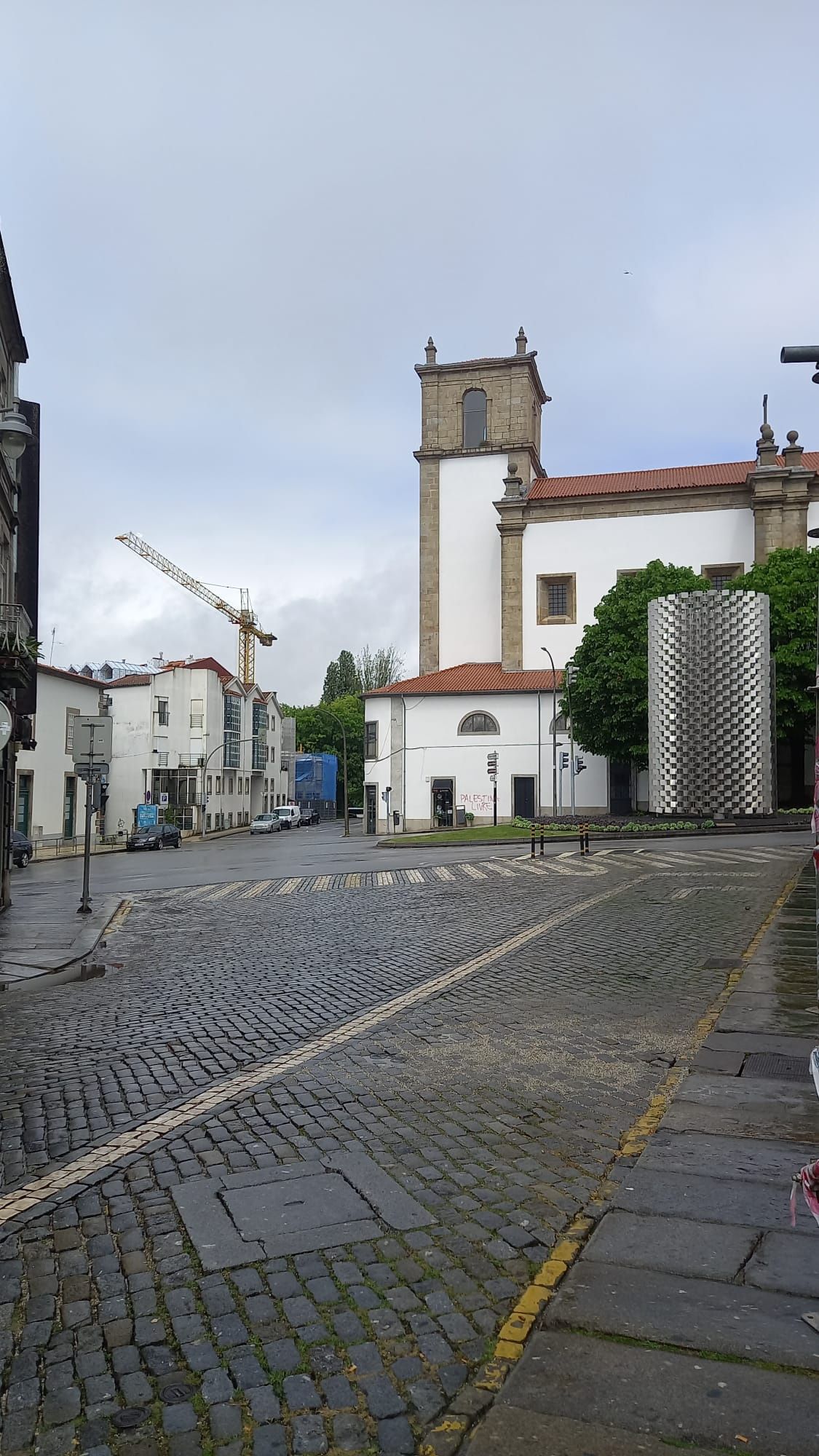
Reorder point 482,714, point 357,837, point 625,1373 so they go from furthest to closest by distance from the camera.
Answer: point 482,714 < point 357,837 < point 625,1373

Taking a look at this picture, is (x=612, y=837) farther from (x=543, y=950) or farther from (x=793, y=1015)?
(x=793, y=1015)

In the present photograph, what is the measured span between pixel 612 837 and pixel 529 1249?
33441mm

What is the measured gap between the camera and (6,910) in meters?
18.4

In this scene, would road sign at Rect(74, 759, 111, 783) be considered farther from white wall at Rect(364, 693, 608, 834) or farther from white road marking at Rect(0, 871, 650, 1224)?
white wall at Rect(364, 693, 608, 834)

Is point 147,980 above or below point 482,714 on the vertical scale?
below

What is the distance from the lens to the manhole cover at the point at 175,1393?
10.1ft

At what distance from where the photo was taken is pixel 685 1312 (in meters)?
3.50

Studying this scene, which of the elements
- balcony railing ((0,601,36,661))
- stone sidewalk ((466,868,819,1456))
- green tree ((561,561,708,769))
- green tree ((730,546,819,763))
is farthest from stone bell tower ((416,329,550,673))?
stone sidewalk ((466,868,819,1456))

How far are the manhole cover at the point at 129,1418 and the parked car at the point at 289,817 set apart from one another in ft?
231

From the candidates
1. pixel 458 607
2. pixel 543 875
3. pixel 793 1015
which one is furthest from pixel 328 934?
pixel 458 607

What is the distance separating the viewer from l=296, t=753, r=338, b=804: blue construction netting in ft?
311

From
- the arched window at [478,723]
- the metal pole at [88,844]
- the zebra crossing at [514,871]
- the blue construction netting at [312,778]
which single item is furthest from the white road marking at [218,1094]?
the blue construction netting at [312,778]

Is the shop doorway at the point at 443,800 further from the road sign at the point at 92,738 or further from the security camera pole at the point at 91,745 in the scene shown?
the road sign at the point at 92,738

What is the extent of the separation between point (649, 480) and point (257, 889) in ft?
153
